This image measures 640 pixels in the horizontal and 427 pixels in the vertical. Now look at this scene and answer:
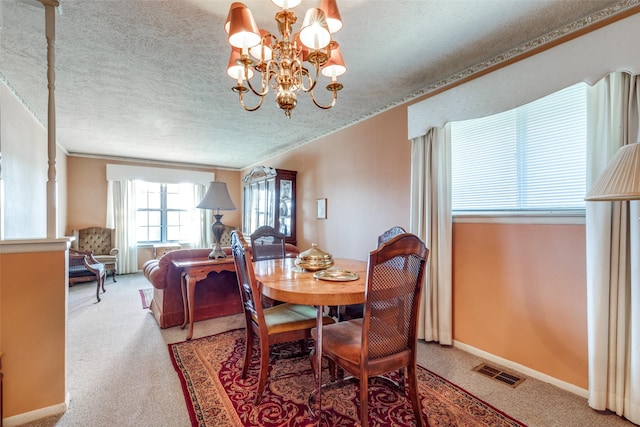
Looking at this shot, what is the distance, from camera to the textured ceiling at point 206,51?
69.4 inches

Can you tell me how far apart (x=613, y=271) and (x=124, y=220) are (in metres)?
7.14

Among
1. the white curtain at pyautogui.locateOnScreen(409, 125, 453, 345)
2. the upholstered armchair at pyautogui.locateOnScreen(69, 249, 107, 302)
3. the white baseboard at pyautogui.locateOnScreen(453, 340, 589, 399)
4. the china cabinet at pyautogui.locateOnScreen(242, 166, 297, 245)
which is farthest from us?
the china cabinet at pyautogui.locateOnScreen(242, 166, 297, 245)

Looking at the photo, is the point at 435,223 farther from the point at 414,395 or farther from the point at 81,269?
the point at 81,269

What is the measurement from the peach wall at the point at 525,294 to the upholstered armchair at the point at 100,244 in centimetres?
565

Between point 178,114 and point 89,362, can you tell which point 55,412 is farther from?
point 178,114

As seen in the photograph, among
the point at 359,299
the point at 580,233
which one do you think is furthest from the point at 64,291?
the point at 580,233

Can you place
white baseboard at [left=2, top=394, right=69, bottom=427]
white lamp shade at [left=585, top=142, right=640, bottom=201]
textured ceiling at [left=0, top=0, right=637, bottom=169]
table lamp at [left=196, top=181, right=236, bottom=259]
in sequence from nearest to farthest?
white lamp shade at [left=585, top=142, right=640, bottom=201] < white baseboard at [left=2, top=394, right=69, bottom=427] < textured ceiling at [left=0, top=0, right=637, bottom=169] < table lamp at [left=196, top=181, right=236, bottom=259]

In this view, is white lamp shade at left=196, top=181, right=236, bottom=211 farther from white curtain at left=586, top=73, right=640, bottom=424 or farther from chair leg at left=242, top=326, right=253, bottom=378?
white curtain at left=586, top=73, right=640, bottom=424

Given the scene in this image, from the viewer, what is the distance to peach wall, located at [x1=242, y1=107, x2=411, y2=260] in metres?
3.15

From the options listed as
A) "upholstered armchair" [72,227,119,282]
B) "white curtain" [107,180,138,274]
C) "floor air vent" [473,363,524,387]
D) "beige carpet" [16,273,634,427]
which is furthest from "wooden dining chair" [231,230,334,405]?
"white curtain" [107,180,138,274]

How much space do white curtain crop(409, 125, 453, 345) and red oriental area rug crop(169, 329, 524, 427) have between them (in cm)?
55

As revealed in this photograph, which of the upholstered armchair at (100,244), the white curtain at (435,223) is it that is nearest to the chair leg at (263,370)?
the white curtain at (435,223)

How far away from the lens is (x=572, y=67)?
1.83m

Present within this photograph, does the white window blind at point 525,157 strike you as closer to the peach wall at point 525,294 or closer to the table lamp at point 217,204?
the peach wall at point 525,294
